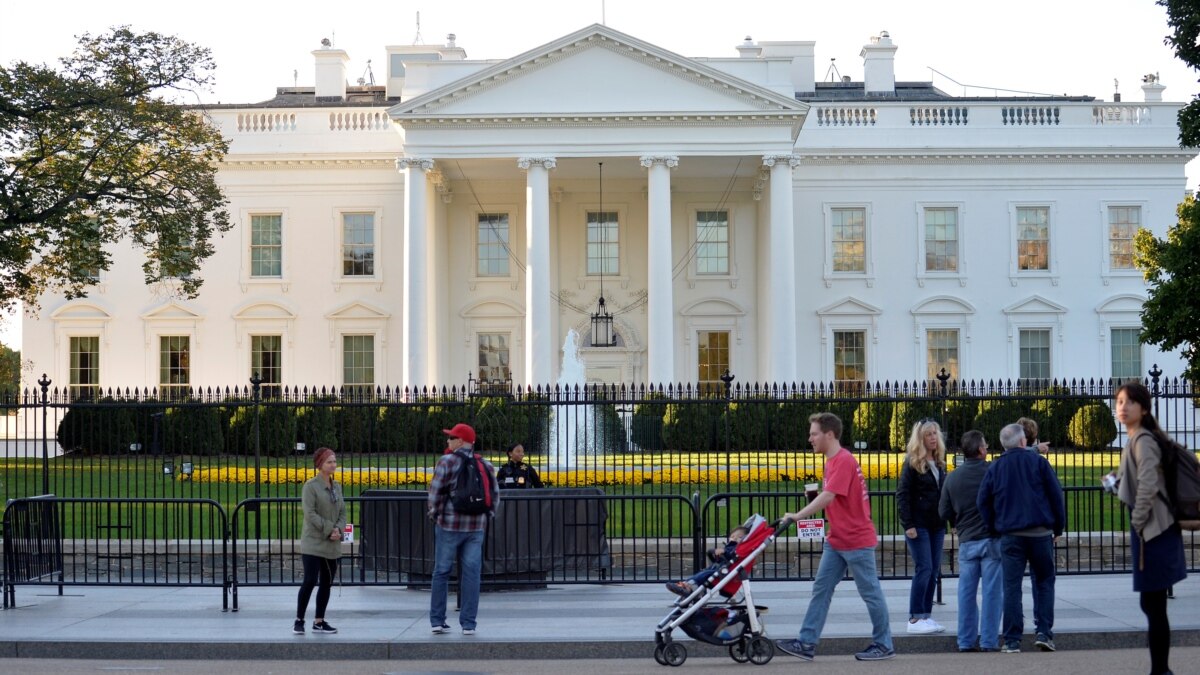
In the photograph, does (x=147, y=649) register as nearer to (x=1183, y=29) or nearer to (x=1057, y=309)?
(x=1183, y=29)

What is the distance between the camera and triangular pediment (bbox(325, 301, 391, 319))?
43.6 metres

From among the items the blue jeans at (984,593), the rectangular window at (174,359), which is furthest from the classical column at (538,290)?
the blue jeans at (984,593)

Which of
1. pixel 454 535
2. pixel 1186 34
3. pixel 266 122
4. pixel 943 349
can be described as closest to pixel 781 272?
pixel 943 349

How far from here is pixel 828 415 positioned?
32.5 ft

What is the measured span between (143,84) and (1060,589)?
21359 mm

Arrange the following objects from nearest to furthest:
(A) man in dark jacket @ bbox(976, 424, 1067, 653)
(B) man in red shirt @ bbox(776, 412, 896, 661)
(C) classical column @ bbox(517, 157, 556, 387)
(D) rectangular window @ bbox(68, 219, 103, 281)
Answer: (B) man in red shirt @ bbox(776, 412, 896, 661), (A) man in dark jacket @ bbox(976, 424, 1067, 653), (D) rectangular window @ bbox(68, 219, 103, 281), (C) classical column @ bbox(517, 157, 556, 387)

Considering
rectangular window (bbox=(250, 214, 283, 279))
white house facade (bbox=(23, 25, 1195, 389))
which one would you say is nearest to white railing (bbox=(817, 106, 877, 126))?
white house facade (bbox=(23, 25, 1195, 389))

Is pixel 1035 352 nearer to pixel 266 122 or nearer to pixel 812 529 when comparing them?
pixel 266 122

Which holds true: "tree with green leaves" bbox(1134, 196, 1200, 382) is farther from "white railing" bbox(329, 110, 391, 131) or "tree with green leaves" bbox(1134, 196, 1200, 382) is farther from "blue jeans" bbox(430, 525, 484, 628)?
"white railing" bbox(329, 110, 391, 131)

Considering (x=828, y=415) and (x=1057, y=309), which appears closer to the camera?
(x=828, y=415)

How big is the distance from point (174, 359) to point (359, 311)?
6353 millimetres

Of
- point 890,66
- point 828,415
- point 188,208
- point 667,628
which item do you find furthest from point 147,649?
point 890,66

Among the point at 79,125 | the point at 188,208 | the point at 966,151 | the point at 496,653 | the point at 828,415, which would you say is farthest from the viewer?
the point at 966,151

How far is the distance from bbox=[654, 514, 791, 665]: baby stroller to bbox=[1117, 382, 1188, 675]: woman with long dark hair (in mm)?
2556
